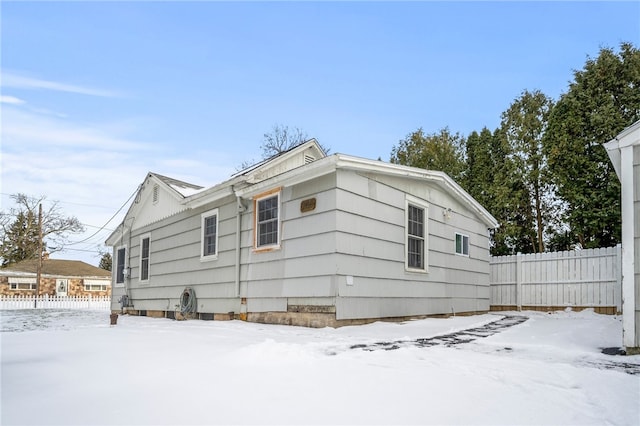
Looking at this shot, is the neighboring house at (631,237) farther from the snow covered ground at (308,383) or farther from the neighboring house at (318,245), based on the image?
the neighboring house at (318,245)

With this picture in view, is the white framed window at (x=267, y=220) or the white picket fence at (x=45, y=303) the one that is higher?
the white framed window at (x=267, y=220)

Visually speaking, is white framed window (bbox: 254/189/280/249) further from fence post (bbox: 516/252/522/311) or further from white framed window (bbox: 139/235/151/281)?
fence post (bbox: 516/252/522/311)

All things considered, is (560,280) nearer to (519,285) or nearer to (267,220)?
(519,285)

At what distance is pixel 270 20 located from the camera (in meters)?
11.4

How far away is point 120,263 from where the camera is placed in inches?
659

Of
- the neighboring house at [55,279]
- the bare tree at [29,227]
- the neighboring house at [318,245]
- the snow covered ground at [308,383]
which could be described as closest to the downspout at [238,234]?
the neighboring house at [318,245]

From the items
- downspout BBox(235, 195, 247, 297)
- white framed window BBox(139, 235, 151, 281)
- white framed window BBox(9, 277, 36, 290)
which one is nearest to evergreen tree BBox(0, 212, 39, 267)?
white framed window BBox(9, 277, 36, 290)

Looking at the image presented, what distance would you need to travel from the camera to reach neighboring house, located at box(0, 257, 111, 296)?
34.0 metres

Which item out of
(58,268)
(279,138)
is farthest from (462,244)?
(58,268)

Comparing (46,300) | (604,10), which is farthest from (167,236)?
(46,300)

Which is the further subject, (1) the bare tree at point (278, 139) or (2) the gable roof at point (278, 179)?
(1) the bare tree at point (278, 139)

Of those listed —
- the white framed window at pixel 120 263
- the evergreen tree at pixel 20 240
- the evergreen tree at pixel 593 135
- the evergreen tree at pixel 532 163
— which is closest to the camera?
the evergreen tree at pixel 593 135

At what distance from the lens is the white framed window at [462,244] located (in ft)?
39.1

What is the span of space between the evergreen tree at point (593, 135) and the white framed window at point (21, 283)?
1415 inches
